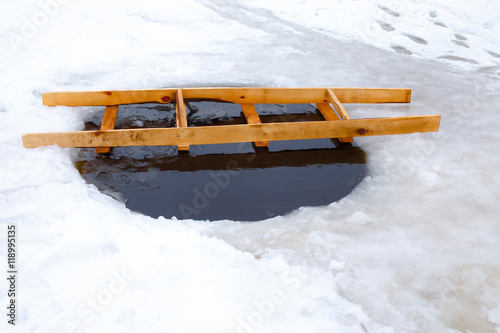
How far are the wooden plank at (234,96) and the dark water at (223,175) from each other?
8.7 inches

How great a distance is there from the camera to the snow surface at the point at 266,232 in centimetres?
223

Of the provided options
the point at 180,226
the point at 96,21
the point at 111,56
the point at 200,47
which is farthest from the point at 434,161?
the point at 96,21

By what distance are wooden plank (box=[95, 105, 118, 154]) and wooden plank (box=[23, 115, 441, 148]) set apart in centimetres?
17

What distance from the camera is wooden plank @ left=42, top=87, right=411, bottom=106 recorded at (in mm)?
4074

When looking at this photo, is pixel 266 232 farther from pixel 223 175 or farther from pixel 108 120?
pixel 108 120

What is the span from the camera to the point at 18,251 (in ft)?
8.16

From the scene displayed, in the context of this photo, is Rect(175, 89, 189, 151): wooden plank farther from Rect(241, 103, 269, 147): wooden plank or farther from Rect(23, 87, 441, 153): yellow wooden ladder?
Rect(241, 103, 269, 147): wooden plank

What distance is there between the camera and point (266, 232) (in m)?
2.81

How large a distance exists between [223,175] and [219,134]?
341 millimetres

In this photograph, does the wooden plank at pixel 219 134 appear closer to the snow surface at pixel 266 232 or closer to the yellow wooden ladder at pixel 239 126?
the yellow wooden ladder at pixel 239 126

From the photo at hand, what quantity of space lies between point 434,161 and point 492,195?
526mm

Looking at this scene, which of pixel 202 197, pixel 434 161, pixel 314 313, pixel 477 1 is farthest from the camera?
pixel 477 1

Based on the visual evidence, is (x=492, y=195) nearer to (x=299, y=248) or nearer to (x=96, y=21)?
(x=299, y=248)

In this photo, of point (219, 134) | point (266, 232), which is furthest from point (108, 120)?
point (266, 232)
